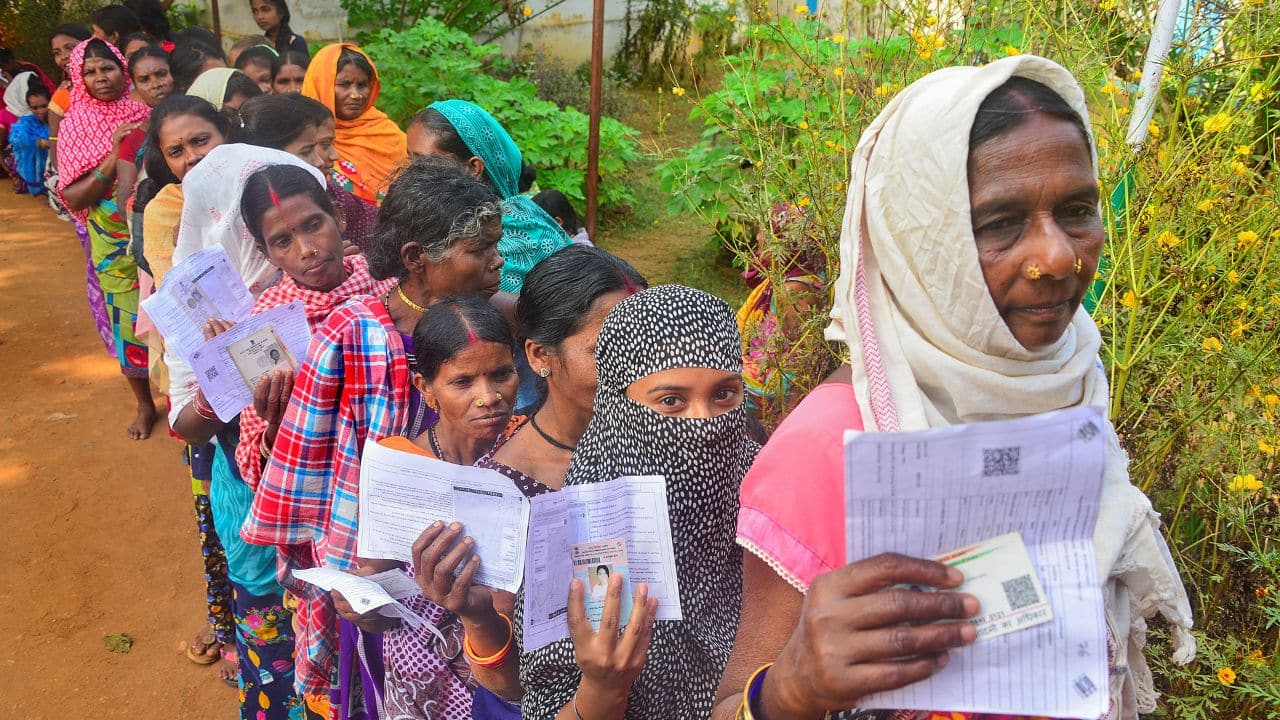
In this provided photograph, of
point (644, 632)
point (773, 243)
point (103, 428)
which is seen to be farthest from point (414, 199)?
point (103, 428)

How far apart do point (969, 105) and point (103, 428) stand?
21.4 feet

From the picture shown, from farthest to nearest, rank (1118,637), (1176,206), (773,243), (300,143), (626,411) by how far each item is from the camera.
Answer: (300,143), (773,243), (1176,206), (626,411), (1118,637)

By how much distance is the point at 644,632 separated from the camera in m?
1.62

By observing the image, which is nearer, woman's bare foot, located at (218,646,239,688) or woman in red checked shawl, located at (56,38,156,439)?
woman's bare foot, located at (218,646,239,688)

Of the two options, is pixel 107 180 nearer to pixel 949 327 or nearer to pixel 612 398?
pixel 612 398

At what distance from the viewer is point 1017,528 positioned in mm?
1161

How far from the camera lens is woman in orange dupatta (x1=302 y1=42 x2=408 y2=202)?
5.01 meters

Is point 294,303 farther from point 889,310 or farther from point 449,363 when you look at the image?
point 889,310

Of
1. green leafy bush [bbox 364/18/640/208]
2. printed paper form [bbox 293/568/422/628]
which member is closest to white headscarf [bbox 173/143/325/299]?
printed paper form [bbox 293/568/422/628]

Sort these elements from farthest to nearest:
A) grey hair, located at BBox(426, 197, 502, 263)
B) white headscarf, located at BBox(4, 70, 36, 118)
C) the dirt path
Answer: white headscarf, located at BBox(4, 70, 36, 118), the dirt path, grey hair, located at BBox(426, 197, 502, 263)

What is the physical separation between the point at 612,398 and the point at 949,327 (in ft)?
2.50

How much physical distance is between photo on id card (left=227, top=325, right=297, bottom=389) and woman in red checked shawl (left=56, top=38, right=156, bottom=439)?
2.91m

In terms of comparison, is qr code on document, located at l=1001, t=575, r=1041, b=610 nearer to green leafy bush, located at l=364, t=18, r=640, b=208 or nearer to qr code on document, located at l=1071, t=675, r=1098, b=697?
qr code on document, located at l=1071, t=675, r=1098, b=697

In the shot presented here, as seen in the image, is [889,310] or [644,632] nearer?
[889,310]
